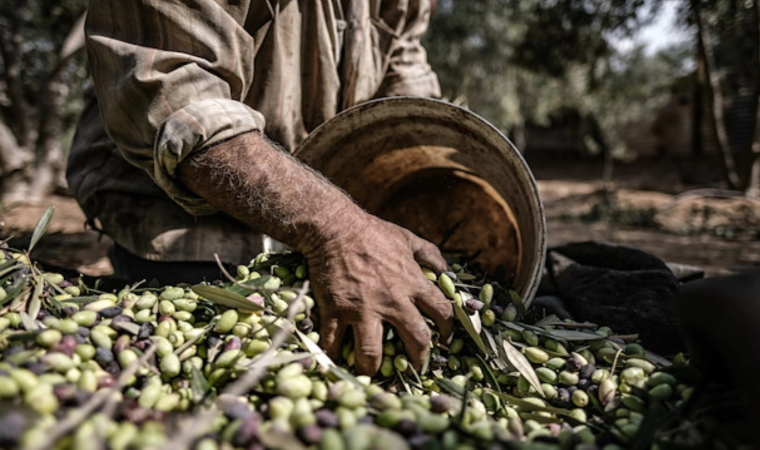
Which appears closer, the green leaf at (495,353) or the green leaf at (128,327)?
the green leaf at (128,327)

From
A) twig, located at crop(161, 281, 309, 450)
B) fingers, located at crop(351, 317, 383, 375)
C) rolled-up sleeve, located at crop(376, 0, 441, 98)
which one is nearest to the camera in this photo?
twig, located at crop(161, 281, 309, 450)

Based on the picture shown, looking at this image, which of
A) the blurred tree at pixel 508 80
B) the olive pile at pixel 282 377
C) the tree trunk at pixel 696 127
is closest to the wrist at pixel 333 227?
the olive pile at pixel 282 377

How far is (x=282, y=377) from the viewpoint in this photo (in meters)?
1.06

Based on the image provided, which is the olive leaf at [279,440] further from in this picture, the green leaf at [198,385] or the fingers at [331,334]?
the fingers at [331,334]

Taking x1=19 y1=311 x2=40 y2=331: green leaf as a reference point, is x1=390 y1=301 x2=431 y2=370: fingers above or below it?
above

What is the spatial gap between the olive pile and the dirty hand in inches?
2.1

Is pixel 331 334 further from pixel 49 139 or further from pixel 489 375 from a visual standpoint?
pixel 49 139

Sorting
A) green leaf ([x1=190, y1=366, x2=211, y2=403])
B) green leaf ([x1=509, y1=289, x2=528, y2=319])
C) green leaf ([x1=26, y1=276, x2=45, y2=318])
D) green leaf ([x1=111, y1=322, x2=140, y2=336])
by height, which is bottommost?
green leaf ([x1=190, y1=366, x2=211, y2=403])

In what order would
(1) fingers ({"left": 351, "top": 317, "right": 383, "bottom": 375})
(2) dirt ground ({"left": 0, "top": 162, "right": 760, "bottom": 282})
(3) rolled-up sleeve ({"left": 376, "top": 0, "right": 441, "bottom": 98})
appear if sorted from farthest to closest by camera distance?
(2) dirt ground ({"left": 0, "top": 162, "right": 760, "bottom": 282}) < (3) rolled-up sleeve ({"left": 376, "top": 0, "right": 441, "bottom": 98}) < (1) fingers ({"left": 351, "top": 317, "right": 383, "bottom": 375})

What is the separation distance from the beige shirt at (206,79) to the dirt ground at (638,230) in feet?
4.26

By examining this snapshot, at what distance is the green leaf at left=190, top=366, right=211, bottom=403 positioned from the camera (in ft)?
3.43

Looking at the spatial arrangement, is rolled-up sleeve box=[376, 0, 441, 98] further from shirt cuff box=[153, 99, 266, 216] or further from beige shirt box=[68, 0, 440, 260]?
shirt cuff box=[153, 99, 266, 216]

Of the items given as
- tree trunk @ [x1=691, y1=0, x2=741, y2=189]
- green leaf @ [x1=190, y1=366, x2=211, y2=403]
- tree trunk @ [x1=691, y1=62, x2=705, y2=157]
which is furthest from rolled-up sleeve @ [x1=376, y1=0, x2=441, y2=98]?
tree trunk @ [x1=691, y1=62, x2=705, y2=157]

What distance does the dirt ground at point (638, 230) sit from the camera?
3.73m
